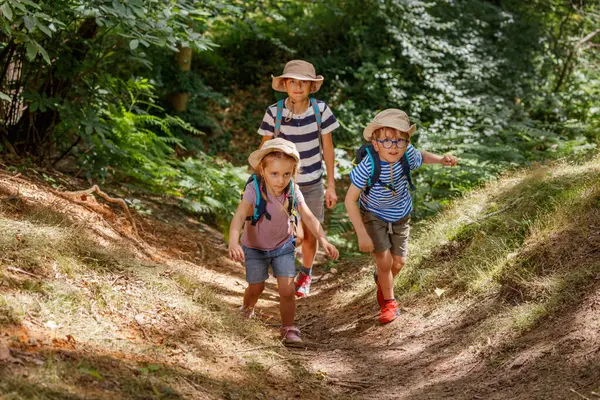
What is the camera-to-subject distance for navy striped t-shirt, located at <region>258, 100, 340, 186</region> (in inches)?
244

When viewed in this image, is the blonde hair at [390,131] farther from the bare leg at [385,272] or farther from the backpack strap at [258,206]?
the backpack strap at [258,206]

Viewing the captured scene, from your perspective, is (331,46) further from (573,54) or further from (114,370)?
(114,370)

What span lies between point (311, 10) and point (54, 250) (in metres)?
13.4

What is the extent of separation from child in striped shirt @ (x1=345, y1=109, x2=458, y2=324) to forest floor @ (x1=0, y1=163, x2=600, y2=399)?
47 cm

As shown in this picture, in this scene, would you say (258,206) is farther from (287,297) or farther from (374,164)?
(374,164)

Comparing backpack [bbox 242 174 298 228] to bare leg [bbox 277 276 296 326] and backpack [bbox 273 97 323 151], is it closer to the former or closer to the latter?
bare leg [bbox 277 276 296 326]

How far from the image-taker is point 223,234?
30.3 ft

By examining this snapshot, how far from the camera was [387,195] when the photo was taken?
5527mm

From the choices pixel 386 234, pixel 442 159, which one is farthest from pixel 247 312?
pixel 442 159

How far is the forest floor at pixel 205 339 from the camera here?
133 inches

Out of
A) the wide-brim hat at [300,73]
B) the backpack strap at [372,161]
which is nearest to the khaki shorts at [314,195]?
the backpack strap at [372,161]

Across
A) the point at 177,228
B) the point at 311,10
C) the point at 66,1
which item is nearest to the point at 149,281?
the point at 66,1

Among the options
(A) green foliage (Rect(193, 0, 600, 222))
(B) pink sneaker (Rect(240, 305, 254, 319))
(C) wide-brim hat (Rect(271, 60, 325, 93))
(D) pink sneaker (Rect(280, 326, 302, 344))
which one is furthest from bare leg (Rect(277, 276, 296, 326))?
(A) green foliage (Rect(193, 0, 600, 222))

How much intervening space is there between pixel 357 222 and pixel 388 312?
34.5 inches
